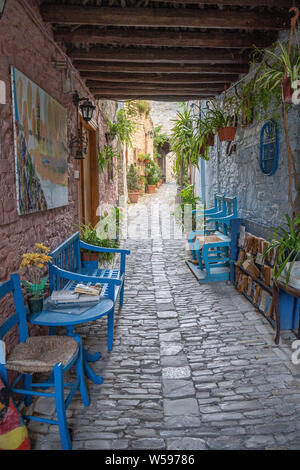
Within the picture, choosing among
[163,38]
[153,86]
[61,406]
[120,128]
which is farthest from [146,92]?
[61,406]

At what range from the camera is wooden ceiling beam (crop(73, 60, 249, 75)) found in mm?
4453

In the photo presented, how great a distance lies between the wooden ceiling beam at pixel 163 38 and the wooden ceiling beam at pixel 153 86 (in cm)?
171

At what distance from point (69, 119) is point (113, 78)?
47.7 inches

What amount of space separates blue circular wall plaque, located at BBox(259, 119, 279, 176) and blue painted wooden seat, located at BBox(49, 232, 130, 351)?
184cm

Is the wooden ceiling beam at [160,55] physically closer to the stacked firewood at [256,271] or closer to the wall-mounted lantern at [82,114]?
the wall-mounted lantern at [82,114]

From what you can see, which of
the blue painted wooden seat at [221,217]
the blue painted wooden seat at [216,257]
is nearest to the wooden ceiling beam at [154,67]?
the blue painted wooden seat at [221,217]

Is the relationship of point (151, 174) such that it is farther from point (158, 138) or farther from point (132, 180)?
point (158, 138)

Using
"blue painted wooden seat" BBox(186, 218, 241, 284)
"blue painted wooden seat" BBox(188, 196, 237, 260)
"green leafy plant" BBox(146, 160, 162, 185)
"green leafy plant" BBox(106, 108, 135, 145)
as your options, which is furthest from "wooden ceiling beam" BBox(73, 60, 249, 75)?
"green leafy plant" BBox(146, 160, 162, 185)

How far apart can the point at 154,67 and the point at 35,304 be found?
345 centimetres

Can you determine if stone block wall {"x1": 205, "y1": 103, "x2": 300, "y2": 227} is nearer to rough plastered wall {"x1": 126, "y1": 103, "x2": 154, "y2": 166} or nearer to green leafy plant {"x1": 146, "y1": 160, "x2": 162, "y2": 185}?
rough plastered wall {"x1": 126, "y1": 103, "x2": 154, "y2": 166}

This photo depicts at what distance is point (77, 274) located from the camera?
2.74 m

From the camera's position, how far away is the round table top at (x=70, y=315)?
224 centimetres
